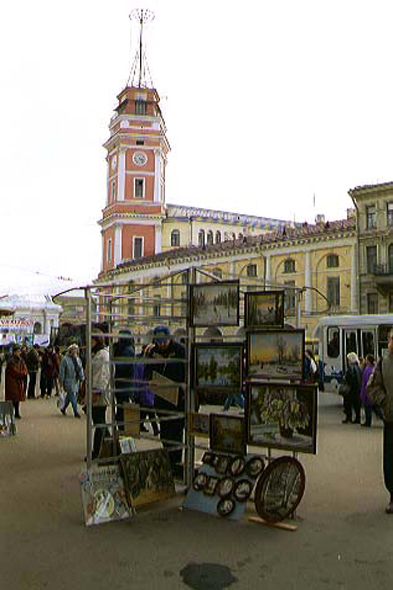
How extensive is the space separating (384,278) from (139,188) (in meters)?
33.7

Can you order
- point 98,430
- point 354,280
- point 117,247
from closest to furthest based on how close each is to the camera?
point 98,430 → point 354,280 → point 117,247

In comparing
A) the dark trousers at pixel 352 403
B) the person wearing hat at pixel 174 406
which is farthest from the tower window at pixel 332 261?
the person wearing hat at pixel 174 406

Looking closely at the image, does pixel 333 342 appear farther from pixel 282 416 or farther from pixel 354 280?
pixel 354 280

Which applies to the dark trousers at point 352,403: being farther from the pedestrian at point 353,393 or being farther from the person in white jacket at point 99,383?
the person in white jacket at point 99,383

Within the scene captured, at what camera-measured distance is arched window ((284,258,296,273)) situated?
151 feet

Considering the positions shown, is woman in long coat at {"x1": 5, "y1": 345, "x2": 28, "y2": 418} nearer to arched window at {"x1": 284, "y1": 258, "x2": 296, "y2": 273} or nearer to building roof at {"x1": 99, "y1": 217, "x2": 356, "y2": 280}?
building roof at {"x1": 99, "y1": 217, "x2": 356, "y2": 280}

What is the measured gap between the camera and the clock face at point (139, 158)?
65.2 metres

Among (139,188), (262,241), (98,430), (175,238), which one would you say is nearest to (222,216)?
(175,238)

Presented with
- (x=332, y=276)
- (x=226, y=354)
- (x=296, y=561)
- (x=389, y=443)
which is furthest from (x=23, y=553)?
(x=332, y=276)

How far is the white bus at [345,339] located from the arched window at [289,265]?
24.5 meters

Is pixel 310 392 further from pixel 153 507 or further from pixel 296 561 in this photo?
pixel 153 507

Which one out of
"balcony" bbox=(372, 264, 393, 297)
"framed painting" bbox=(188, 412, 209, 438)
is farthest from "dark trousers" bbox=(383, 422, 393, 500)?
"balcony" bbox=(372, 264, 393, 297)

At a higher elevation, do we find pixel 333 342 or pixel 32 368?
pixel 333 342

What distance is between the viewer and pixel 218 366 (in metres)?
6.90
